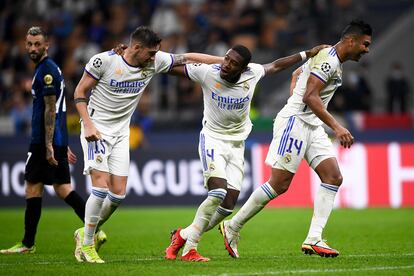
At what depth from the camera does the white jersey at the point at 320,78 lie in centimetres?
1033

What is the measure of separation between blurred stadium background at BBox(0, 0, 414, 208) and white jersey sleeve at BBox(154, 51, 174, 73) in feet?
32.3

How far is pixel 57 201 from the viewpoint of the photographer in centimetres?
2088

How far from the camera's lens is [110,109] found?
10344 millimetres

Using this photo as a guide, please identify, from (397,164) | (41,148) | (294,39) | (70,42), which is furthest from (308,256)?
(70,42)

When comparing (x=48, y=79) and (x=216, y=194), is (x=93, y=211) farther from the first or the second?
(x=48, y=79)

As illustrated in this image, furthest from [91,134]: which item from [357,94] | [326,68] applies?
[357,94]

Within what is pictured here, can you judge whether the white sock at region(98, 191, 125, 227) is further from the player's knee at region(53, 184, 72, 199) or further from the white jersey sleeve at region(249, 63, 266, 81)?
the white jersey sleeve at region(249, 63, 266, 81)

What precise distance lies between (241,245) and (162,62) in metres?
3.08

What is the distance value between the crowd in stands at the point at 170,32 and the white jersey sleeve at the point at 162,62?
1213cm

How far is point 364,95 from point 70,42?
27.7 feet

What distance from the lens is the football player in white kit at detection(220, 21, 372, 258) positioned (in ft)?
33.9

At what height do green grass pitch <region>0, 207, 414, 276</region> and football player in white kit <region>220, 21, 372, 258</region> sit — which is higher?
football player in white kit <region>220, 21, 372, 258</region>

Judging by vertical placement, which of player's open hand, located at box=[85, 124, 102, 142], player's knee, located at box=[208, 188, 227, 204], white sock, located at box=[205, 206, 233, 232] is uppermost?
player's open hand, located at box=[85, 124, 102, 142]

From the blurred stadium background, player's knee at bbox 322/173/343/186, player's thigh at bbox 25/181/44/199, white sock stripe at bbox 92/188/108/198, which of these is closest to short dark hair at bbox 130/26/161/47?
white sock stripe at bbox 92/188/108/198
